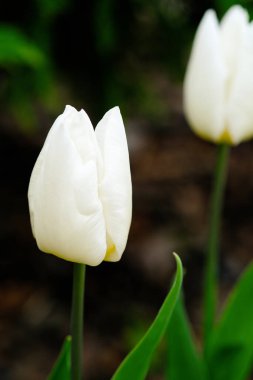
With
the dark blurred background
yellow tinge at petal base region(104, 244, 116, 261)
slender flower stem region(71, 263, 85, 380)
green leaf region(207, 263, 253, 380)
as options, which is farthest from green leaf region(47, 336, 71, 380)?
the dark blurred background

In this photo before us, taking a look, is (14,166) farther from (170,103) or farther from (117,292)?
(170,103)

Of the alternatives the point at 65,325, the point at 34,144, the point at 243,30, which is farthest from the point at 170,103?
the point at 243,30

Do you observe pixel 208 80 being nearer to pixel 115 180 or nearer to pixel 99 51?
pixel 115 180

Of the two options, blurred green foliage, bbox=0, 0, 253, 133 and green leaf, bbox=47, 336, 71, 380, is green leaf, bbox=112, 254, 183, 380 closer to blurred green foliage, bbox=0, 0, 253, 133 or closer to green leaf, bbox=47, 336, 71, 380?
green leaf, bbox=47, 336, 71, 380

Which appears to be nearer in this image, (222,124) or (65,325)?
(222,124)

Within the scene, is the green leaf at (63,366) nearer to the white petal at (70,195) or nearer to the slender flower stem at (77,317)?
the slender flower stem at (77,317)

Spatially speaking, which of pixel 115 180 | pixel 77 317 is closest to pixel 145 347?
pixel 77 317
